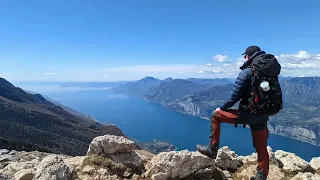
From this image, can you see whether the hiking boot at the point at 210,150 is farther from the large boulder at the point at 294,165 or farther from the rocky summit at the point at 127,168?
the large boulder at the point at 294,165

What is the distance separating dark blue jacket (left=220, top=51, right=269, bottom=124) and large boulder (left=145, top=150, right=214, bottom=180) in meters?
3.21

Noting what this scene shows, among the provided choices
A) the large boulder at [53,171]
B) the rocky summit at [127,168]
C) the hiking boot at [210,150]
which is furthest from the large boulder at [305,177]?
the large boulder at [53,171]

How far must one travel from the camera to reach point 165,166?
39.9 ft

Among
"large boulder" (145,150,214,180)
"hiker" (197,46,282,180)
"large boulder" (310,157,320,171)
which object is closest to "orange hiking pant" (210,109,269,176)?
"hiker" (197,46,282,180)

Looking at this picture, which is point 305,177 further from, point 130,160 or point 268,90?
point 130,160

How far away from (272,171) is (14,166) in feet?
48.0

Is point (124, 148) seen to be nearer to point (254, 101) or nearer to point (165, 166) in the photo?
point (165, 166)

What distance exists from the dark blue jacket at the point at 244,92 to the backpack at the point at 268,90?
23 cm

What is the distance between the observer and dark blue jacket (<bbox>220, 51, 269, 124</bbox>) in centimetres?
1014

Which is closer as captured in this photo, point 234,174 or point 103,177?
point 103,177

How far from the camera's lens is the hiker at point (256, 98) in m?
9.88

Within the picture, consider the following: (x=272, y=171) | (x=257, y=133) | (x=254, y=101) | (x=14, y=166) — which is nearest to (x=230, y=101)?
(x=254, y=101)

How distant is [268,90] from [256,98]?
0.50 meters

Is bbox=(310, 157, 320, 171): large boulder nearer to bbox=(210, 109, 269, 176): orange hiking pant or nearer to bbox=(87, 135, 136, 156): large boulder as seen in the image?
bbox=(210, 109, 269, 176): orange hiking pant
